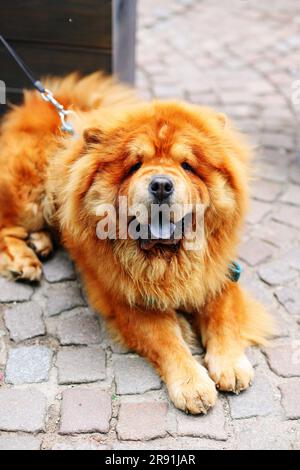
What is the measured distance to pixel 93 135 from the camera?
273 centimetres

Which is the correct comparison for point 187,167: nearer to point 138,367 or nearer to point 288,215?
point 138,367

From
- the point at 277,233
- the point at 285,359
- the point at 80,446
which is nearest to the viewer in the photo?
the point at 80,446

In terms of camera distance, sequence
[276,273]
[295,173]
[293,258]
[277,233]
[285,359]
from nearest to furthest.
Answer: [285,359] → [276,273] → [293,258] → [277,233] → [295,173]

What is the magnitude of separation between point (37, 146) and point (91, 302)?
1.01 meters

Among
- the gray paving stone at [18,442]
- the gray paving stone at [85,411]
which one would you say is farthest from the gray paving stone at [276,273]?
the gray paving stone at [18,442]

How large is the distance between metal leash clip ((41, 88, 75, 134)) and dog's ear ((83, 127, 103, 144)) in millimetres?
401

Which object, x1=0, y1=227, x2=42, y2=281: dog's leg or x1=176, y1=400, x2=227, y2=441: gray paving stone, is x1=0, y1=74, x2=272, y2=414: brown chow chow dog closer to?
x1=176, y1=400, x2=227, y2=441: gray paving stone

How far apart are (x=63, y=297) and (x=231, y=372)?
3.72ft

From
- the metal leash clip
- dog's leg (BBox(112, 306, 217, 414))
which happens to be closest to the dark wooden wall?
the metal leash clip

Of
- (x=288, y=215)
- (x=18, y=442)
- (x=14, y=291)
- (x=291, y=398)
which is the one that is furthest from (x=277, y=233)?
(x=18, y=442)

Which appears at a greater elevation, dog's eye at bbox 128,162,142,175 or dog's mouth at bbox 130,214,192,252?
dog's eye at bbox 128,162,142,175

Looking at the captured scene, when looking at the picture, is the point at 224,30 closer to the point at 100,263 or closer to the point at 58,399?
the point at 100,263

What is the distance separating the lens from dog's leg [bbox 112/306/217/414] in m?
2.53

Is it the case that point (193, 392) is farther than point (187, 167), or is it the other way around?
point (187, 167)
